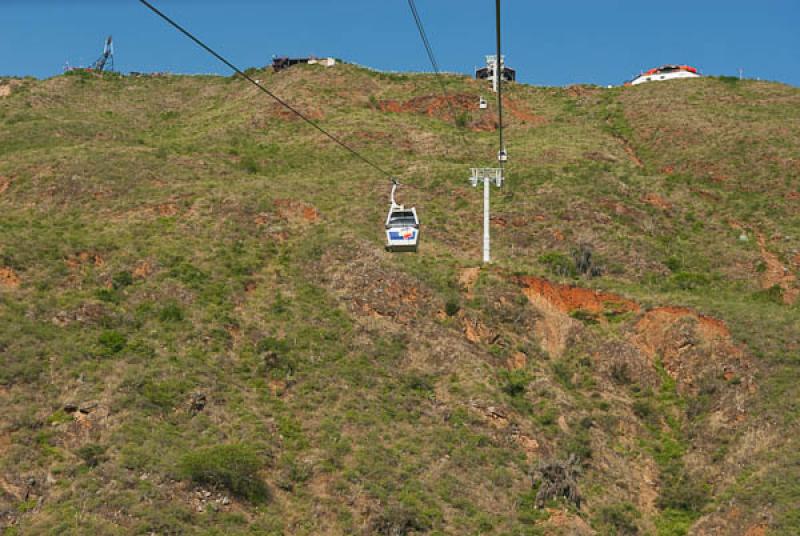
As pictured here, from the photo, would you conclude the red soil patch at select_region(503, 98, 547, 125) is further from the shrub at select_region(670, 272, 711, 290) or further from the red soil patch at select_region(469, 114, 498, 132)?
the shrub at select_region(670, 272, 711, 290)

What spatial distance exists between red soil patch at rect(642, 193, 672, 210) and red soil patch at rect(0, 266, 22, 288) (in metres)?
45.7

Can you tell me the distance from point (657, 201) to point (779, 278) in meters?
13.1

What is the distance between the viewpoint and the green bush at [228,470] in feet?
118

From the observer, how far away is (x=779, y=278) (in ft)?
200

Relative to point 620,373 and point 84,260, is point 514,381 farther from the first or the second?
point 84,260

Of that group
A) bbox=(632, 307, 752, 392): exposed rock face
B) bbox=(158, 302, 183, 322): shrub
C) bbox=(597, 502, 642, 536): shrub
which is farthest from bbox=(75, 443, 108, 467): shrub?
bbox=(632, 307, 752, 392): exposed rock face

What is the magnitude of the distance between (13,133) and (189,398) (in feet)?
183

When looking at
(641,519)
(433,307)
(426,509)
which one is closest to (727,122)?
(433,307)

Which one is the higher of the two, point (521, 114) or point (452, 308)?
point (521, 114)

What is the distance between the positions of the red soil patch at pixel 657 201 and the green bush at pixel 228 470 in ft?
144

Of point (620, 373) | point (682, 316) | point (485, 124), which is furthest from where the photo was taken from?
point (485, 124)

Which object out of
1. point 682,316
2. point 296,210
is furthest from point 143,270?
point 682,316

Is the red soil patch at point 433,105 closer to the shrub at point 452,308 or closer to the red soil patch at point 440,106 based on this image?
the red soil patch at point 440,106

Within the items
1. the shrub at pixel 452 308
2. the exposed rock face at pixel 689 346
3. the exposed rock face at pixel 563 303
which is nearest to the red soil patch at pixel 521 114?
the exposed rock face at pixel 563 303
